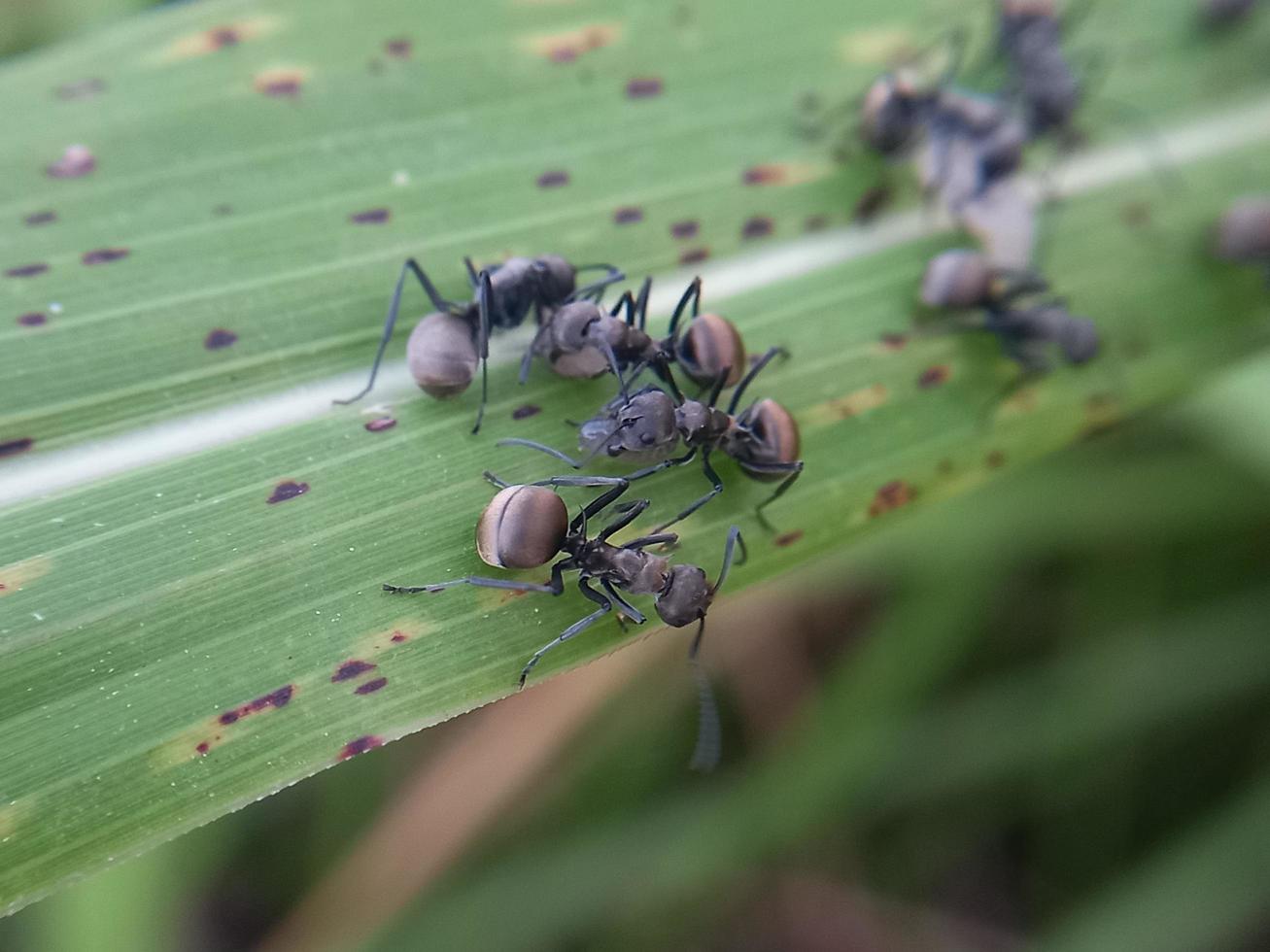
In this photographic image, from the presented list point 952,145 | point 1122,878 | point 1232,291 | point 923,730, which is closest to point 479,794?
point 923,730

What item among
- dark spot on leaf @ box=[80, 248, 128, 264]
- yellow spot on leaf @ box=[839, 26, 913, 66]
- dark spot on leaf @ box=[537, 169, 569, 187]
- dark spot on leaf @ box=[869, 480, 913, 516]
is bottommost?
dark spot on leaf @ box=[869, 480, 913, 516]

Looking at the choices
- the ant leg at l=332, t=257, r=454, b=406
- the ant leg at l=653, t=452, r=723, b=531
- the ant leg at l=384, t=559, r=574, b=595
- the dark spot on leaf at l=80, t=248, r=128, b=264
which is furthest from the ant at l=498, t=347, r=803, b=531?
the dark spot on leaf at l=80, t=248, r=128, b=264

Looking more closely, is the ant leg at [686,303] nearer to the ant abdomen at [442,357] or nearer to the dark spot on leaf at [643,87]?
the ant abdomen at [442,357]

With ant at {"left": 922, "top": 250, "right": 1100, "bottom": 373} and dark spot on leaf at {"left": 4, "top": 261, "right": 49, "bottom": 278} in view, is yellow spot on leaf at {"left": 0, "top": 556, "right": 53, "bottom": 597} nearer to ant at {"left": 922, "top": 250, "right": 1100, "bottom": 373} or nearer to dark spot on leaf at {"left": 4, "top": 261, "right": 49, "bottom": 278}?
dark spot on leaf at {"left": 4, "top": 261, "right": 49, "bottom": 278}

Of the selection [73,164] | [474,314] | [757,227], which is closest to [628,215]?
[757,227]

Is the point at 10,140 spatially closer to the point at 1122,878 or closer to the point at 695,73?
the point at 695,73

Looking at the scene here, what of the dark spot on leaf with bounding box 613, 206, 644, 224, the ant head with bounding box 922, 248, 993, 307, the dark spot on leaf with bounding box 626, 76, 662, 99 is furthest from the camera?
the dark spot on leaf with bounding box 626, 76, 662, 99

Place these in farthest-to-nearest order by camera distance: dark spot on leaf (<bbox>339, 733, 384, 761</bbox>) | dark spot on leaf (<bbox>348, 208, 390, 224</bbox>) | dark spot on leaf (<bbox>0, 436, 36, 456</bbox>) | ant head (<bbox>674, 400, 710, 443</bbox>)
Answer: dark spot on leaf (<bbox>348, 208, 390, 224</bbox>) < ant head (<bbox>674, 400, 710, 443</bbox>) < dark spot on leaf (<bbox>0, 436, 36, 456</bbox>) < dark spot on leaf (<bbox>339, 733, 384, 761</bbox>)
